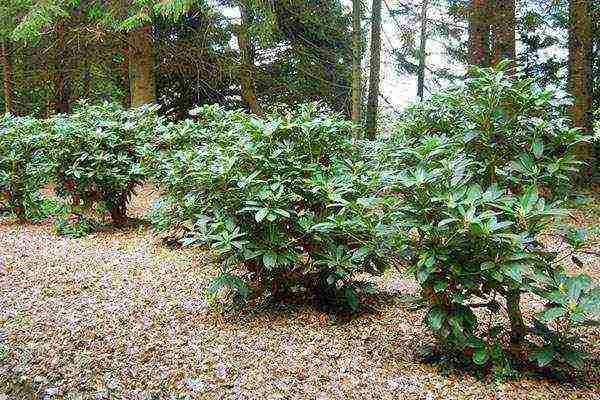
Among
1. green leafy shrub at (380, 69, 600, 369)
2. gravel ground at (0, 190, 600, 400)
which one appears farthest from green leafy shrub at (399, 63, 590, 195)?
gravel ground at (0, 190, 600, 400)

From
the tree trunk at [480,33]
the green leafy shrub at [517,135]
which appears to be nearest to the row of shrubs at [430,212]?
the green leafy shrub at [517,135]

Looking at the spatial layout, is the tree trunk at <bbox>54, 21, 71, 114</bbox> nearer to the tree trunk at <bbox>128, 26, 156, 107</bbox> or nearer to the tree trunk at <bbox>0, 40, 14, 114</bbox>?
the tree trunk at <bbox>0, 40, 14, 114</bbox>

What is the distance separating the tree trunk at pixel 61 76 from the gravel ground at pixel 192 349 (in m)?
6.76

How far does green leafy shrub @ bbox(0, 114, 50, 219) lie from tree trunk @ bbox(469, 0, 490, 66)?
592cm

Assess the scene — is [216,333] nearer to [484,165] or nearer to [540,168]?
[484,165]

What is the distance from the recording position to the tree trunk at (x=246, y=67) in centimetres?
965

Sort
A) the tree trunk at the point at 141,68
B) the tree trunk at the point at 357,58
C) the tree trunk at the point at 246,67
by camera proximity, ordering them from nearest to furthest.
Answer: the tree trunk at the point at 357,58 → the tree trunk at the point at 141,68 → the tree trunk at the point at 246,67

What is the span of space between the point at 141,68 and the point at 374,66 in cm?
419

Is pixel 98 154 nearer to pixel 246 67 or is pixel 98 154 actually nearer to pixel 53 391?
pixel 53 391

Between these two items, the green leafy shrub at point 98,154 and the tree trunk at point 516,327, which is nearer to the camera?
the tree trunk at point 516,327

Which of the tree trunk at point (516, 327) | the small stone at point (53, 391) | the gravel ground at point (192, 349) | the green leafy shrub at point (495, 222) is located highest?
the green leafy shrub at point (495, 222)

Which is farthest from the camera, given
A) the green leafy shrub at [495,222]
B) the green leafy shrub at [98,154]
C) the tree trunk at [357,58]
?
the tree trunk at [357,58]

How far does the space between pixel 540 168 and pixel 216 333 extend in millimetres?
1956

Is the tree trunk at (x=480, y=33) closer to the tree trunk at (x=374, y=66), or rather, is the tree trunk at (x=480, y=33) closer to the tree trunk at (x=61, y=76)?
the tree trunk at (x=374, y=66)
